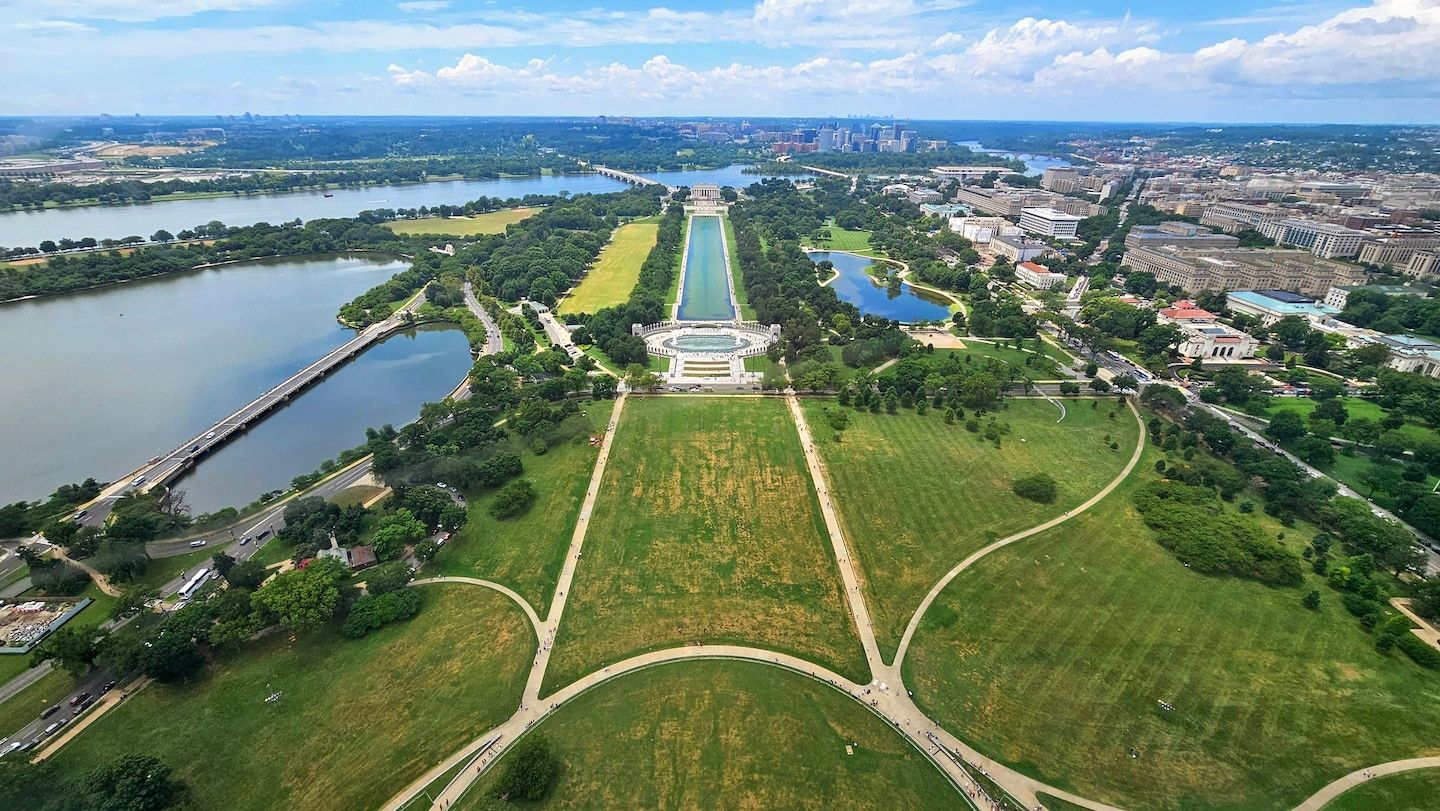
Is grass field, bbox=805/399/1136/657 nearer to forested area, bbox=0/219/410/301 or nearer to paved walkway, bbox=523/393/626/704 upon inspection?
paved walkway, bbox=523/393/626/704

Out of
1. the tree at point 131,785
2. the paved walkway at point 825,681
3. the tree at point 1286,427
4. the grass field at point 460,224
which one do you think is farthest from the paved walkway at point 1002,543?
the grass field at point 460,224

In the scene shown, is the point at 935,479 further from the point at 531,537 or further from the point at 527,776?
the point at 527,776

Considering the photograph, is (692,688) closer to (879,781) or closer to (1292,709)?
(879,781)

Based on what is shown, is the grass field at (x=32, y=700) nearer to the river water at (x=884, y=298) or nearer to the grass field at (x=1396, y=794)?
the grass field at (x=1396, y=794)

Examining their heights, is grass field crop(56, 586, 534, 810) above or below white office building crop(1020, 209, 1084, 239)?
below

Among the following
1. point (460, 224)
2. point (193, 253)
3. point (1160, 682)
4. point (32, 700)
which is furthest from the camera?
point (460, 224)

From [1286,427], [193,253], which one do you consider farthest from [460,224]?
[1286,427]

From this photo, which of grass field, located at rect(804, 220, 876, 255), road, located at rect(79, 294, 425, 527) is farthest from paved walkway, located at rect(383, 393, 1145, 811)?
grass field, located at rect(804, 220, 876, 255)
